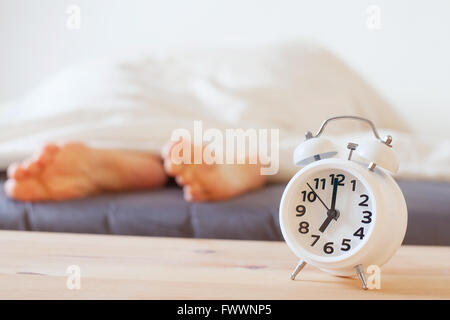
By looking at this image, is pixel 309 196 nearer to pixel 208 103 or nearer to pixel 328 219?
pixel 328 219

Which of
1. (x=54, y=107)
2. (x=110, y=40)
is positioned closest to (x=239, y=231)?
(x=54, y=107)

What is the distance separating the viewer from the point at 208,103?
5.54 feet

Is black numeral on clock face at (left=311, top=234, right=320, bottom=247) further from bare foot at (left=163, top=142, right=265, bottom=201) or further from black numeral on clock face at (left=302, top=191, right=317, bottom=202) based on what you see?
bare foot at (left=163, top=142, right=265, bottom=201)

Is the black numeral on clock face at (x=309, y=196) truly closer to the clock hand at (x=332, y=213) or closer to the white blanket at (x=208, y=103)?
the clock hand at (x=332, y=213)

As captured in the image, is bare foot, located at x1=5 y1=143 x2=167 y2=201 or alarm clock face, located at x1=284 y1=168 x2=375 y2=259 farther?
bare foot, located at x1=5 y1=143 x2=167 y2=201

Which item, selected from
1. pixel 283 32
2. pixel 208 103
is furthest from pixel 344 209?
pixel 283 32

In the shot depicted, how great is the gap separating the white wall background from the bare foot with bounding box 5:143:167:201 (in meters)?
1.14

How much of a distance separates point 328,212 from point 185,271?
0.17 meters

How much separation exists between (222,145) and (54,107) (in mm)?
730

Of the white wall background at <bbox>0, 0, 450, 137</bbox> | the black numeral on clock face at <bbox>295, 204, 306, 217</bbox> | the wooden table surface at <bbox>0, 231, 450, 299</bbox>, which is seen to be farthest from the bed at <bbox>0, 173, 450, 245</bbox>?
the white wall background at <bbox>0, 0, 450, 137</bbox>

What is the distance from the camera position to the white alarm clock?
51 centimetres

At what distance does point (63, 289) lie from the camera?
497mm

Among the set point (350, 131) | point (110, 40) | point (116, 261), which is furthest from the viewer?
point (110, 40)

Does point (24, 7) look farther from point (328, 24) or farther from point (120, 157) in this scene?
point (120, 157)
